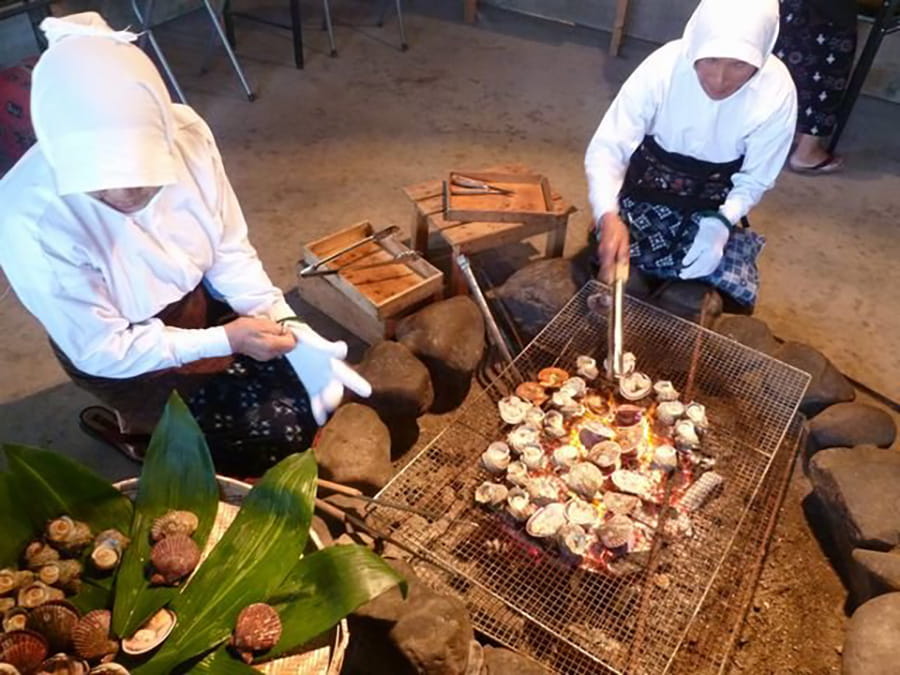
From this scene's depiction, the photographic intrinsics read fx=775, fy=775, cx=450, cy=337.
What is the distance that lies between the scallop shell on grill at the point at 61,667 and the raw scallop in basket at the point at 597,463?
991mm

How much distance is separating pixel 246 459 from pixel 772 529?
4.97 ft

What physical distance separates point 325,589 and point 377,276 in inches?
55.6

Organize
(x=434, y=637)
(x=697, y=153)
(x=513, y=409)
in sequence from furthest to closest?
(x=697, y=153)
(x=513, y=409)
(x=434, y=637)

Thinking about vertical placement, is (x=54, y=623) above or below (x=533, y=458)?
above

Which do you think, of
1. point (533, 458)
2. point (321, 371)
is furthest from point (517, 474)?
point (321, 371)

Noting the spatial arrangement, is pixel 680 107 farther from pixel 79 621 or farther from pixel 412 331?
pixel 79 621

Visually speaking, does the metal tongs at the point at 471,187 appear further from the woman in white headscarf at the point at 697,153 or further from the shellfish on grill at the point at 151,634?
the shellfish on grill at the point at 151,634

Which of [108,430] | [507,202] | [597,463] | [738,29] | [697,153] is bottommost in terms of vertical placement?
[108,430]

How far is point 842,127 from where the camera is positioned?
383 centimetres

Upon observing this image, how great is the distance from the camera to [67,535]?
5.08 ft

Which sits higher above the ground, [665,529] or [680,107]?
[680,107]

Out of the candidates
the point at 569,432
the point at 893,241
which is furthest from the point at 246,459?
the point at 893,241

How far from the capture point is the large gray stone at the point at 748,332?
2533 millimetres

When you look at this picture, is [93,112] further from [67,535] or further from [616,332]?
[616,332]
